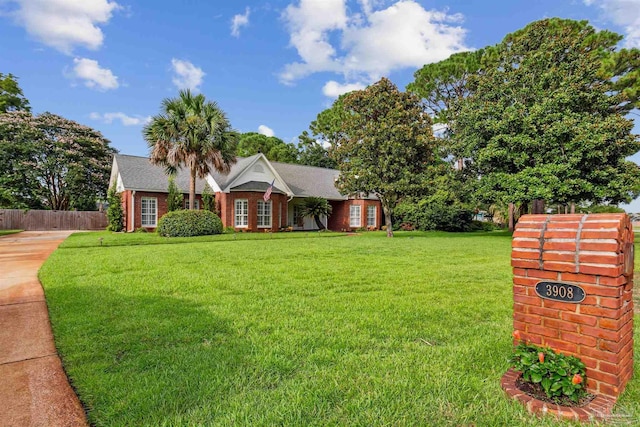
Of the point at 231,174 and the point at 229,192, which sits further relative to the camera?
the point at 231,174

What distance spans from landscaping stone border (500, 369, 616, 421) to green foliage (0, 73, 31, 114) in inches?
1643

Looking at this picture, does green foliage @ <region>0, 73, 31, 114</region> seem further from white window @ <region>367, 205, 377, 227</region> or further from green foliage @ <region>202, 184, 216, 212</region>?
white window @ <region>367, 205, 377, 227</region>

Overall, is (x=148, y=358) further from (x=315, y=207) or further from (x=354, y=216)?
(x=354, y=216)

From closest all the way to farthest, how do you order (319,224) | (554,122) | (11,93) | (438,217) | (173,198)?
1. (554,122)
2. (173,198)
3. (438,217)
4. (319,224)
5. (11,93)

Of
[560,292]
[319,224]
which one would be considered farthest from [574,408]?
[319,224]

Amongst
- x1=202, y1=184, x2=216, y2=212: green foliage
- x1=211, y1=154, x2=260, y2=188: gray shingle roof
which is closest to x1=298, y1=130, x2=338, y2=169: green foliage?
x1=211, y1=154, x2=260, y2=188: gray shingle roof

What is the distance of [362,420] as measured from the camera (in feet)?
7.05

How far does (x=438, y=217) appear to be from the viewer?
26.2m

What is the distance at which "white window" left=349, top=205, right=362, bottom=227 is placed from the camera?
28.2 metres

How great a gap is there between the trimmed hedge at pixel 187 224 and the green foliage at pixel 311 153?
25529mm

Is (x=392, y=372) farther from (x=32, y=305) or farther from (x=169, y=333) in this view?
(x=32, y=305)

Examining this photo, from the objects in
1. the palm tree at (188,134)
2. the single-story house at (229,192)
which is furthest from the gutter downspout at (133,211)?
the palm tree at (188,134)

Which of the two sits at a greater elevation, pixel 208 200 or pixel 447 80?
pixel 447 80

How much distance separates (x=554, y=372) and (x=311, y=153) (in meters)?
41.9
